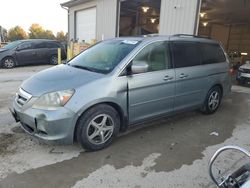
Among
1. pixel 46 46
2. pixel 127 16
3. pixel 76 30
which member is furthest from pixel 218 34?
pixel 46 46

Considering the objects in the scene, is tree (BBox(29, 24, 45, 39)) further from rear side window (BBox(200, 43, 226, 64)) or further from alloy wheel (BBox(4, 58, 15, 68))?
rear side window (BBox(200, 43, 226, 64))

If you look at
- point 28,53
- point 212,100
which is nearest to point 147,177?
point 212,100

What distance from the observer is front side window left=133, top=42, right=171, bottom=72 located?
4031mm

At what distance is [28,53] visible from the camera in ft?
45.0

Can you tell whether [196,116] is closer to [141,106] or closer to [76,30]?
[141,106]

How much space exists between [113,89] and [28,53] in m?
11.5

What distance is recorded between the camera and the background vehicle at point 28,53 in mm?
13039

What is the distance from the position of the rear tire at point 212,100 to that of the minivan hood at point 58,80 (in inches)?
105

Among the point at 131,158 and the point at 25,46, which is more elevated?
the point at 25,46

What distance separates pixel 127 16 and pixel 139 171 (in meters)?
14.8

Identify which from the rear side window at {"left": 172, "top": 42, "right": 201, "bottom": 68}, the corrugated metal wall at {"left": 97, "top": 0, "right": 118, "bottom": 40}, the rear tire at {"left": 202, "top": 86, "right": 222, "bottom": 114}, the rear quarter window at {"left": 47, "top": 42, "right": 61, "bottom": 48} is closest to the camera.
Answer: the rear side window at {"left": 172, "top": 42, "right": 201, "bottom": 68}

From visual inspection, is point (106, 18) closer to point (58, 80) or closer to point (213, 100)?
point (213, 100)

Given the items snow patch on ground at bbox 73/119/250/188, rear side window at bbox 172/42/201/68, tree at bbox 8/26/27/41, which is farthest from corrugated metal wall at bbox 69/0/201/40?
tree at bbox 8/26/27/41

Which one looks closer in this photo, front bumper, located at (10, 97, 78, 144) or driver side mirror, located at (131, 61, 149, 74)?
front bumper, located at (10, 97, 78, 144)
